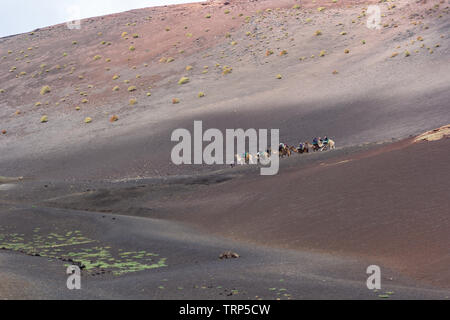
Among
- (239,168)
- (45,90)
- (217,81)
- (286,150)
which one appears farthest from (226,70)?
(239,168)

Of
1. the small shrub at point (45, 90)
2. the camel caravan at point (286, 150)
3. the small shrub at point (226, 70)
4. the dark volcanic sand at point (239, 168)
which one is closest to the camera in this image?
the dark volcanic sand at point (239, 168)

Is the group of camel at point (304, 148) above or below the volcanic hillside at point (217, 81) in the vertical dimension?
below

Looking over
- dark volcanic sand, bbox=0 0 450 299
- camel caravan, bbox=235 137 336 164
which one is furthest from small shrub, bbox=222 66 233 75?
camel caravan, bbox=235 137 336 164

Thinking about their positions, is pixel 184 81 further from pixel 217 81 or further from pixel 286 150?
pixel 286 150

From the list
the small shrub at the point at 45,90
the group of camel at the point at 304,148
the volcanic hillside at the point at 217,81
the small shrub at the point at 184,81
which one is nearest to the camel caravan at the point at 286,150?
the group of camel at the point at 304,148

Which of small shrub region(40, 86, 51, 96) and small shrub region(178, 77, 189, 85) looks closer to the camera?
small shrub region(178, 77, 189, 85)

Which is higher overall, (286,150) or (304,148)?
(304,148)

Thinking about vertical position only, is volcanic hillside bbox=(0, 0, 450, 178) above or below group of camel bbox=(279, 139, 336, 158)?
above

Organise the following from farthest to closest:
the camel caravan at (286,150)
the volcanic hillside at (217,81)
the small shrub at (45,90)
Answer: the small shrub at (45,90), the volcanic hillside at (217,81), the camel caravan at (286,150)

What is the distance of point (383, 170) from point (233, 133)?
2430 centimetres

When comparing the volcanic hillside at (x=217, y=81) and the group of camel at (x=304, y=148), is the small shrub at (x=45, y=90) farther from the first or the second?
the group of camel at (x=304, y=148)

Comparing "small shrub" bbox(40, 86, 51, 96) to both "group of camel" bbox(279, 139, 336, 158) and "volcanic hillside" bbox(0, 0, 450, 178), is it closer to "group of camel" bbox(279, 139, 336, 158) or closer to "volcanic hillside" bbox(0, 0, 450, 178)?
"volcanic hillside" bbox(0, 0, 450, 178)
